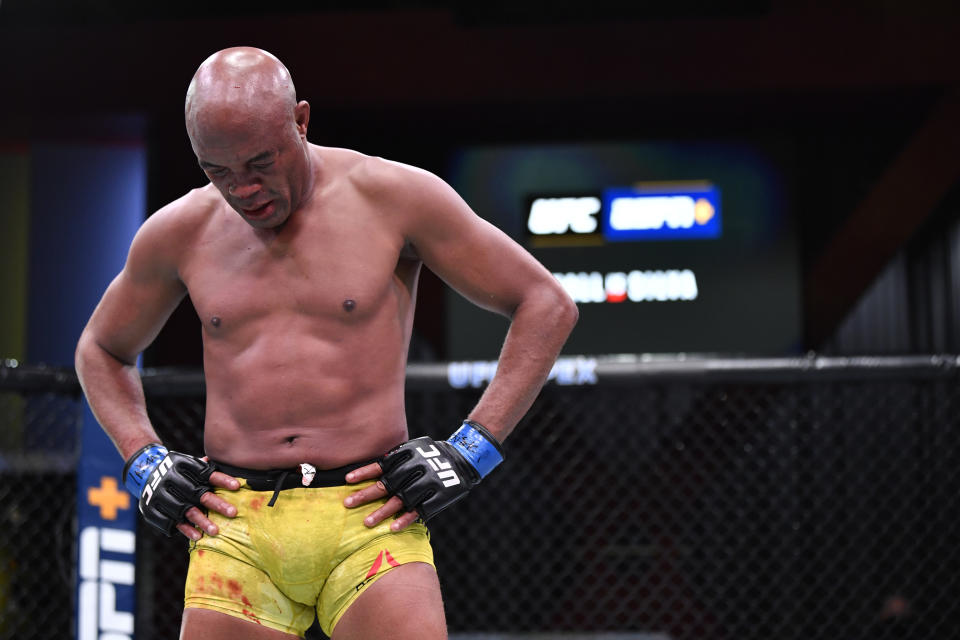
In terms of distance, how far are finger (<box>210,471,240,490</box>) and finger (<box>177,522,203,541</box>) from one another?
8 cm

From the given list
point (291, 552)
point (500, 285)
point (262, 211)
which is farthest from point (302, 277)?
point (291, 552)

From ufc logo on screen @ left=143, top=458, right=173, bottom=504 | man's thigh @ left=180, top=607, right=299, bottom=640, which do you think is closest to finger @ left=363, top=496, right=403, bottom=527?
man's thigh @ left=180, top=607, right=299, bottom=640

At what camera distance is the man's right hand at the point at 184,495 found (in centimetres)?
158

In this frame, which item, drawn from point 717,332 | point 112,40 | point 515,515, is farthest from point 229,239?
point 717,332

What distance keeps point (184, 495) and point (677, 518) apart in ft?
6.22

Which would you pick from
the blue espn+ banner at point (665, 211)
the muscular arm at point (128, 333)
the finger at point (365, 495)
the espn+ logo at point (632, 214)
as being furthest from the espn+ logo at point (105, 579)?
the blue espn+ banner at point (665, 211)

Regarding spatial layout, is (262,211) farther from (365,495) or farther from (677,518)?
(677,518)

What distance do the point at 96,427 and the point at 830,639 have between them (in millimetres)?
2492

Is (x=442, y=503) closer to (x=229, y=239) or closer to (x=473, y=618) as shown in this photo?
(x=229, y=239)

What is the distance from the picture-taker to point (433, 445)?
1.58 metres

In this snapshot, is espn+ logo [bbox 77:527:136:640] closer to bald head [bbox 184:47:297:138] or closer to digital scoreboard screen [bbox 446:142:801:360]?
bald head [bbox 184:47:297:138]

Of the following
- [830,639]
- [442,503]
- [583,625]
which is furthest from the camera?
[583,625]

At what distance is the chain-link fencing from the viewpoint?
2701 millimetres

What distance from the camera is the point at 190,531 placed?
1601 millimetres
